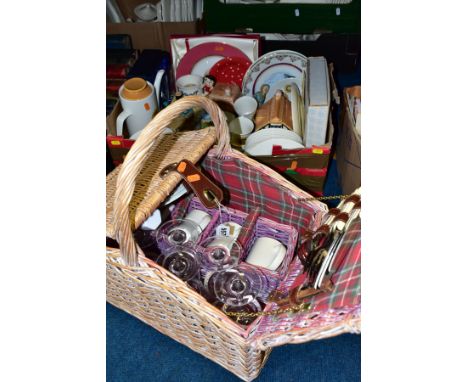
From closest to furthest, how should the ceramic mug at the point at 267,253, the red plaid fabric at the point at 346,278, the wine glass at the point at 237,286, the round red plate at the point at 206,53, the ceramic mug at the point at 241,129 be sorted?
the red plaid fabric at the point at 346,278 → the wine glass at the point at 237,286 → the ceramic mug at the point at 267,253 → the ceramic mug at the point at 241,129 → the round red plate at the point at 206,53

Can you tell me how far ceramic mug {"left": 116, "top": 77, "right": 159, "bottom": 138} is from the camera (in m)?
1.23

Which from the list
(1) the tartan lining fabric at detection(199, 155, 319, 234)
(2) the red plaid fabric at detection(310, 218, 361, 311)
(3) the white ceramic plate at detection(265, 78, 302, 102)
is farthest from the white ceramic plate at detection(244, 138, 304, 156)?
(2) the red plaid fabric at detection(310, 218, 361, 311)

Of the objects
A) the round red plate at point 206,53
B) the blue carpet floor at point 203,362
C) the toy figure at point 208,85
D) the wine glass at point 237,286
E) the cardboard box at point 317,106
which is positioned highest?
the round red plate at point 206,53

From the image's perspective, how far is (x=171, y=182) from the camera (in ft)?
2.98

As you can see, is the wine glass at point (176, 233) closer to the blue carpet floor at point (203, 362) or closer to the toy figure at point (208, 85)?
the blue carpet floor at point (203, 362)

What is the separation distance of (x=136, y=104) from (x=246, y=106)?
352 millimetres

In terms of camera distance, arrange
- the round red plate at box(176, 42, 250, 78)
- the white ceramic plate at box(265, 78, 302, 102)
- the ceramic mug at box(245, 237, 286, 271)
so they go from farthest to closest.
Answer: the round red plate at box(176, 42, 250, 78), the white ceramic plate at box(265, 78, 302, 102), the ceramic mug at box(245, 237, 286, 271)

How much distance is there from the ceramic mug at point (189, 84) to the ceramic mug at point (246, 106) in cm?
15

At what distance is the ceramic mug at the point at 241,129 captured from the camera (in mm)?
1277

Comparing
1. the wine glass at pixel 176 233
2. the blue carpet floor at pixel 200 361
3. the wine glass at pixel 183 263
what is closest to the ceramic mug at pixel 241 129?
the wine glass at pixel 176 233

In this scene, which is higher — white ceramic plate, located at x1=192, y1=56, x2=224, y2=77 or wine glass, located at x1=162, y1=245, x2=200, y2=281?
white ceramic plate, located at x1=192, y1=56, x2=224, y2=77

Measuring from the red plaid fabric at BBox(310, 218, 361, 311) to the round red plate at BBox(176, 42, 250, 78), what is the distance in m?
1.00

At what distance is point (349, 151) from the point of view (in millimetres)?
1264

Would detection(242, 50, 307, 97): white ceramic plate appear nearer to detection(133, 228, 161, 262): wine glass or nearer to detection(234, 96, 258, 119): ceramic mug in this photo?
detection(234, 96, 258, 119): ceramic mug
